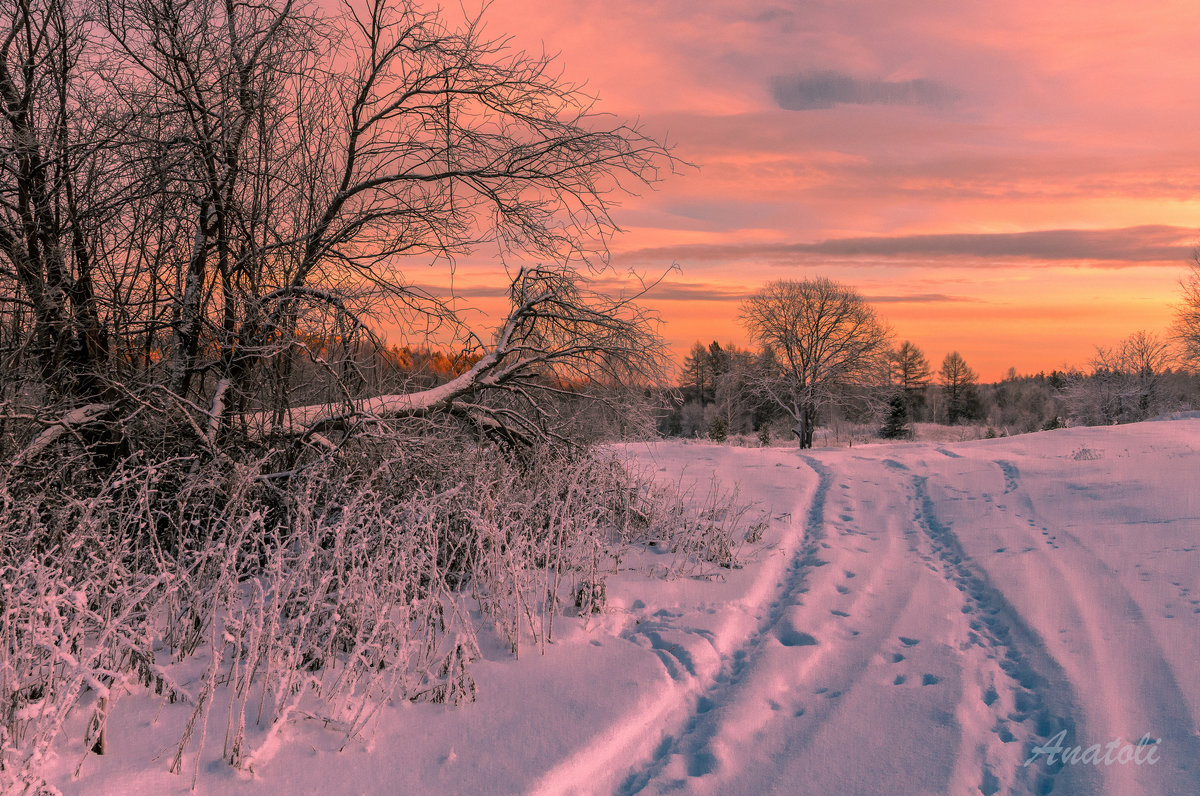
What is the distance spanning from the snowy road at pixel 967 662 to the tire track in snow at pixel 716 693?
0.04 ft

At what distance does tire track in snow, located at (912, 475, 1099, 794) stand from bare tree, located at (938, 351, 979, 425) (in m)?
70.4

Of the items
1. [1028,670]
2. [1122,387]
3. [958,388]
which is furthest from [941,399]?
[1028,670]

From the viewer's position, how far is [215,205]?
598 centimetres

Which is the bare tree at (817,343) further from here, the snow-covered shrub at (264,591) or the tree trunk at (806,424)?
the snow-covered shrub at (264,591)

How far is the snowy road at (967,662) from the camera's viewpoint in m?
3.20

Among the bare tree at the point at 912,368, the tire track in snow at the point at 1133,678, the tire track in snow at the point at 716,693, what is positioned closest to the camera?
the tire track in snow at the point at 1133,678

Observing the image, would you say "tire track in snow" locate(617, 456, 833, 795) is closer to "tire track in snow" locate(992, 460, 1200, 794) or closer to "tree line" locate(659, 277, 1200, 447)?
"tire track in snow" locate(992, 460, 1200, 794)

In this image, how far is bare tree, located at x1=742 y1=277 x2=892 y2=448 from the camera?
3138cm

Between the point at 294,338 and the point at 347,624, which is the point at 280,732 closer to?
the point at 347,624

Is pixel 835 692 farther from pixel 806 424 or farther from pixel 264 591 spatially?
pixel 806 424

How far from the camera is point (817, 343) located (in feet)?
105

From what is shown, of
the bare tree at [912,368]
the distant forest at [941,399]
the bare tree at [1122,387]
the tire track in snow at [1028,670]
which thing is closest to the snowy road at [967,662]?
the tire track in snow at [1028,670]

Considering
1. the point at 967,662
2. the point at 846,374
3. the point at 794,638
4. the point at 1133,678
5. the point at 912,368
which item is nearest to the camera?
the point at 1133,678

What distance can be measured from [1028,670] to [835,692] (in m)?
1.34
